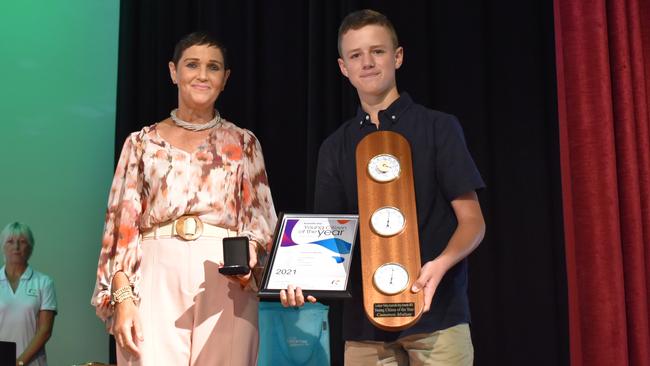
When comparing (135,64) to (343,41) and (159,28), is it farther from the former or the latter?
(343,41)

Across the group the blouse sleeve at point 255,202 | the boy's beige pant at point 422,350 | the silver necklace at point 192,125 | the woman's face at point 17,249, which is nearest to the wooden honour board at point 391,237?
the boy's beige pant at point 422,350

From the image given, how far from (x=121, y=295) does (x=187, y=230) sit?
0.85 ft

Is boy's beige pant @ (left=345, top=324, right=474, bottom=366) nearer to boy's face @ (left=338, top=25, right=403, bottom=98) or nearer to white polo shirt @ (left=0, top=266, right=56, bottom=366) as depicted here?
boy's face @ (left=338, top=25, right=403, bottom=98)

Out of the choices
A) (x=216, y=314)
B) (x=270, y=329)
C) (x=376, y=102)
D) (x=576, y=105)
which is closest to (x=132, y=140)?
(x=216, y=314)

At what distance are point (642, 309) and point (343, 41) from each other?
128cm

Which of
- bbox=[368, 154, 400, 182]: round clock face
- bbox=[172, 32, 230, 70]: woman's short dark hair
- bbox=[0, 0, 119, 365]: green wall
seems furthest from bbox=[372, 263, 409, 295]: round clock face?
bbox=[0, 0, 119, 365]: green wall

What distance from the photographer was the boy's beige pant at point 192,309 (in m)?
2.19

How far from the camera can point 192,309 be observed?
2.23 metres

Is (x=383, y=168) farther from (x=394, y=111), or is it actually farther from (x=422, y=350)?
(x=422, y=350)

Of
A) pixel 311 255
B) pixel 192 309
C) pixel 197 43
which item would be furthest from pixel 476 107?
pixel 192 309

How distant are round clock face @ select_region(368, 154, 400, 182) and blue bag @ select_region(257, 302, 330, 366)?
Result: 1365 mm

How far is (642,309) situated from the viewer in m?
2.47

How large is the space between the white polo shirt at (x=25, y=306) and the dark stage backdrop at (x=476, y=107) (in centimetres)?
122

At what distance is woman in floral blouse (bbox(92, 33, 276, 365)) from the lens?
7.20 ft
